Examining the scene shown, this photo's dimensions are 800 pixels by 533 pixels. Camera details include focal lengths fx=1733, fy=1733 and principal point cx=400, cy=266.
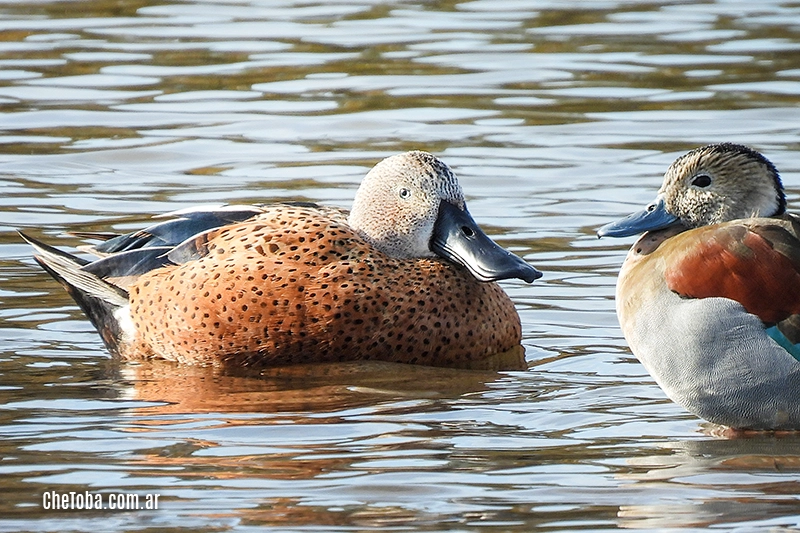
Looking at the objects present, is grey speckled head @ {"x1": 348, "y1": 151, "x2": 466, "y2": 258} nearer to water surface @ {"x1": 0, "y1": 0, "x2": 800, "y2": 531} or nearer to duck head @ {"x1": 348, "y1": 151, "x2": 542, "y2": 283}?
duck head @ {"x1": 348, "y1": 151, "x2": 542, "y2": 283}

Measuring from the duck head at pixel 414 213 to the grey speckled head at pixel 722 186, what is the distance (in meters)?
1.12

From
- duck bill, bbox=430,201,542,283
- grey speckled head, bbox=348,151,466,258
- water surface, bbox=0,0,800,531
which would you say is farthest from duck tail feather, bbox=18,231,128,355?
duck bill, bbox=430,201,542,283

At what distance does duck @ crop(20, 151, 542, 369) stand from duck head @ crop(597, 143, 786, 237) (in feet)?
2.72

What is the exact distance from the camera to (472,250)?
292 inches

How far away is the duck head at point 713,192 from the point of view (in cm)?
646

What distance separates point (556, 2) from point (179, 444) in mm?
10820

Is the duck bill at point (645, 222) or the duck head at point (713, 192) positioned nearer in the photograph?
the duck head at point (713, 192)

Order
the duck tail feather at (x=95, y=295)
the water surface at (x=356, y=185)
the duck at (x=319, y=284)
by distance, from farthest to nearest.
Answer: the duck tail feather at (x=95, y=295)
the duck at (x=319, y=284)
the water surface at (x=356, y=185)

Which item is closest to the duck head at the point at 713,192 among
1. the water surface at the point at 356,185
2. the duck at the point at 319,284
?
the water surface at the point at 356,185

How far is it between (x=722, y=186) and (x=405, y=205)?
157cm

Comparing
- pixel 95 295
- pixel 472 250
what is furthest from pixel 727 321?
pixel 95 295

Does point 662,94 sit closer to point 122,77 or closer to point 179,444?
point 122,77

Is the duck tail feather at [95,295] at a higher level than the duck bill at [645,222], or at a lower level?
lower

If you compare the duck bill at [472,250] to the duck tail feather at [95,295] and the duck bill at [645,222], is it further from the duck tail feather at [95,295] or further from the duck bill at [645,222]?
the duck tail feather at [95,295]
